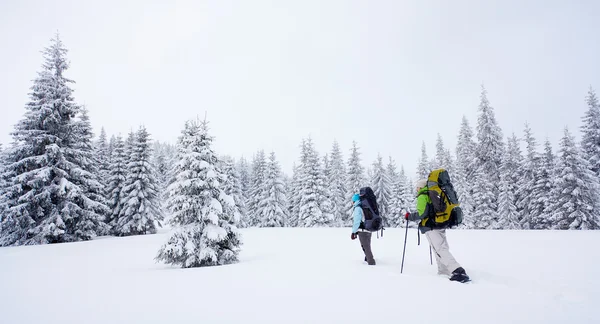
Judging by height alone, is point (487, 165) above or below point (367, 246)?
above

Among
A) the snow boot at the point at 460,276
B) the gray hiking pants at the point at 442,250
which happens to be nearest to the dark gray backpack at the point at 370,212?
the gray hiking pants at the point at 442,250

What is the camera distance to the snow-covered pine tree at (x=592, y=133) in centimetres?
2869

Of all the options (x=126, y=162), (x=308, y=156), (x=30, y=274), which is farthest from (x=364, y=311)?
(x=308, y=156)

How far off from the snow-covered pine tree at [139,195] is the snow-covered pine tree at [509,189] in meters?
38.3

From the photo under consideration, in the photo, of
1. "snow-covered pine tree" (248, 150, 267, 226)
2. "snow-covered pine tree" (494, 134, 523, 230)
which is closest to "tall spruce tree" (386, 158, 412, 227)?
"snow-covered pine tree" (494, 134, 523, 230)

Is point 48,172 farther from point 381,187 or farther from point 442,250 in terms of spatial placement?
point 381,187

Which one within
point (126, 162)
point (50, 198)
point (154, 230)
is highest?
point (126, 162)

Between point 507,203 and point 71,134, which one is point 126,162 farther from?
point 507,203

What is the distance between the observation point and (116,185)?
93.7 feet

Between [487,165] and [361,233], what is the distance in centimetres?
3416

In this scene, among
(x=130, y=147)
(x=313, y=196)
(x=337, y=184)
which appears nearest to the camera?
(x=130, y=147)

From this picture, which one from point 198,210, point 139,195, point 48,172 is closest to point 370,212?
point 198,210

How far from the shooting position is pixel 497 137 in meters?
34.8

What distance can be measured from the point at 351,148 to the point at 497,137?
734 inches
